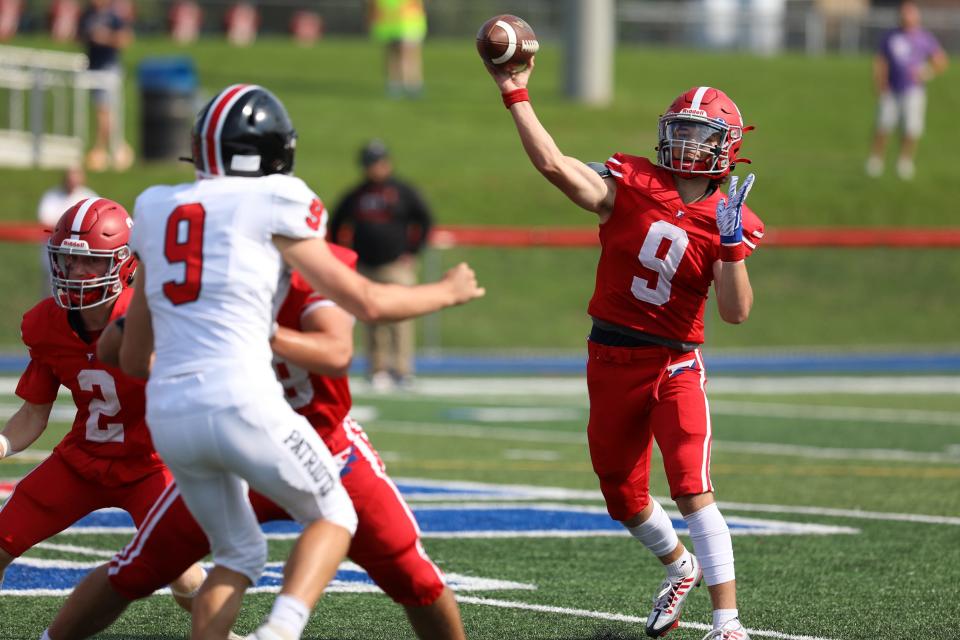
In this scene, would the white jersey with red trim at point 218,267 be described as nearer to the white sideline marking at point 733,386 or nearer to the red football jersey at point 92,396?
the red football jersey at point 92,396

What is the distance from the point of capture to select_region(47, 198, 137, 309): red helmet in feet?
16.2

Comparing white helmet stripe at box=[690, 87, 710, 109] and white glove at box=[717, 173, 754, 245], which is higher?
white helmet stripe at box=[690, 87, 710, 109]

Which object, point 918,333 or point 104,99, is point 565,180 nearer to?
point 918,333

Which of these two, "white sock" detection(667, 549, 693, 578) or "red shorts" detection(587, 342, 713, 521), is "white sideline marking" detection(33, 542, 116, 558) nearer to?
"red shorts" detection(587, 342, 713, 521)

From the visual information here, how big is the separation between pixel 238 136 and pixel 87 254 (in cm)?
102

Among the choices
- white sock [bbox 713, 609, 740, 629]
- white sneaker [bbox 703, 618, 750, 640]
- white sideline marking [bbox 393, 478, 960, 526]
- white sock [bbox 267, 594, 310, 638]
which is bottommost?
white sideline marking [bbox 393, 478, 960, 526]

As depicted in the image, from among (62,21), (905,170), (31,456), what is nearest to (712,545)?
(31,456)

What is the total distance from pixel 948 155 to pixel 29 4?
2254 cm

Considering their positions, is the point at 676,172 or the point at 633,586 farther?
the point at 633,586

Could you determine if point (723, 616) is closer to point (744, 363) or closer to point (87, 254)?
point (87, 254)

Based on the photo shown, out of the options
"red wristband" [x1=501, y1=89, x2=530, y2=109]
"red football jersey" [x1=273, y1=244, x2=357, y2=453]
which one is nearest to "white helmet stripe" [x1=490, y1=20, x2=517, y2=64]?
"red wristband" [x1=501, y1=89, x2=530, y2=109]

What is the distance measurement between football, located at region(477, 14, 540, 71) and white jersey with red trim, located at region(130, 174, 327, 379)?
5.02 ft

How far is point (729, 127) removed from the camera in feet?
18.7

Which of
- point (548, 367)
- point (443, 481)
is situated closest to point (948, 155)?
point (548, 367)
